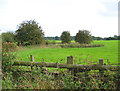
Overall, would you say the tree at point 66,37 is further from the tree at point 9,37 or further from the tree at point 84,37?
the tree at point 9,37

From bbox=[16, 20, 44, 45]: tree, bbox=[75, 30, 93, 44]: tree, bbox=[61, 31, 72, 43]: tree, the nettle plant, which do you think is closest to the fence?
the nettle plant

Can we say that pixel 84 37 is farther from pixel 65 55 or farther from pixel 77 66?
pixel 77 66

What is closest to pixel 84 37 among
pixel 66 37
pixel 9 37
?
pixel 66 37

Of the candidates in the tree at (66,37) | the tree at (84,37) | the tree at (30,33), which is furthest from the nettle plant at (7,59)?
the tree at (66,37)

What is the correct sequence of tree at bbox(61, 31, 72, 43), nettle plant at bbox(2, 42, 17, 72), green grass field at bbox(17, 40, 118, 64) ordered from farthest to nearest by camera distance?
tree at bbox(61, 31, 72, 43)
green grass field at bbox(17, 40, 118, 64)
nettle plant at bbox(2, 42, 17, 72)

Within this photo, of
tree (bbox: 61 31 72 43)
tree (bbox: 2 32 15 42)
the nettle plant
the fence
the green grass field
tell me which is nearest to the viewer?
the fence

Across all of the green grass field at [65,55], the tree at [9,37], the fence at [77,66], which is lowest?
the green grass field at [65,55]

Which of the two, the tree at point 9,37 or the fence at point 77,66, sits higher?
A: the tree at point 9,37

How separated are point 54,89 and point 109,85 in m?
1.73

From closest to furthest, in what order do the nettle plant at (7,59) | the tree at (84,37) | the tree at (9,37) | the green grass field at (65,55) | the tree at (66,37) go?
the nettle plant at (7,59), the green grass field at (65,55), the tree at (9,37), the tree at (84,37), the tree at (66,37)

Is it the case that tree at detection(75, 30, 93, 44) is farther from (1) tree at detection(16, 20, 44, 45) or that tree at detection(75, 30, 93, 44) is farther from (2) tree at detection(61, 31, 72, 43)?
(1) tree at detection(16, 20, 44, 45)

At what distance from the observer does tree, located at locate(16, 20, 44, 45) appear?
745 inches

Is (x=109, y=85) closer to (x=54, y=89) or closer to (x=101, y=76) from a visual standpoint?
(x=101, y=76)

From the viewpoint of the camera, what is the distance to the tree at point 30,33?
18922 mm
